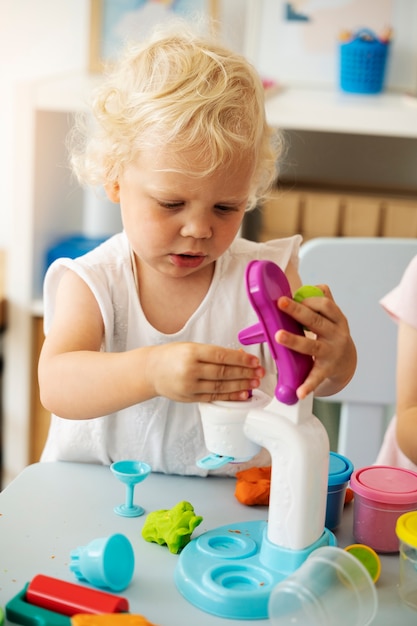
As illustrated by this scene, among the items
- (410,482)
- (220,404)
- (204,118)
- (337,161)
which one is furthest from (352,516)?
(337,161)

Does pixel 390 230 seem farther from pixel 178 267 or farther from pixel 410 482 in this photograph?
pixel 410 482

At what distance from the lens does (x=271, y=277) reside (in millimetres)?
612

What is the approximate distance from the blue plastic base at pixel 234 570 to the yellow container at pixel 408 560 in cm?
6

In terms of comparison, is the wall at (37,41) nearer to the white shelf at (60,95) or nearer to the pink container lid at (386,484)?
the white shelf at (60,95)

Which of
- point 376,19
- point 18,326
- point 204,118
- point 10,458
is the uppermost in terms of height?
point 376,19

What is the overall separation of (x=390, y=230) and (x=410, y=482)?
941 millimetres

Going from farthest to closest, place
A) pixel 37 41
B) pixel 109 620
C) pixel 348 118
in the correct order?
1. pixel 37 41
2. pixel 348 118
3. pixel 109 620

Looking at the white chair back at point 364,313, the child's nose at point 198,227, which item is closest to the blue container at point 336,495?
the child's nose at point 198,227

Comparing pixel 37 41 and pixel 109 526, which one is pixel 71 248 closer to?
pixel 37 41

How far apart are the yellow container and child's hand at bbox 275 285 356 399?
113mm

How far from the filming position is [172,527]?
69 centimetres

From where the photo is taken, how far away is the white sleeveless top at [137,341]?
90 cm

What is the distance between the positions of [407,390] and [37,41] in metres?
1.23

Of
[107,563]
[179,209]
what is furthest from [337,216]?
[107,563]
